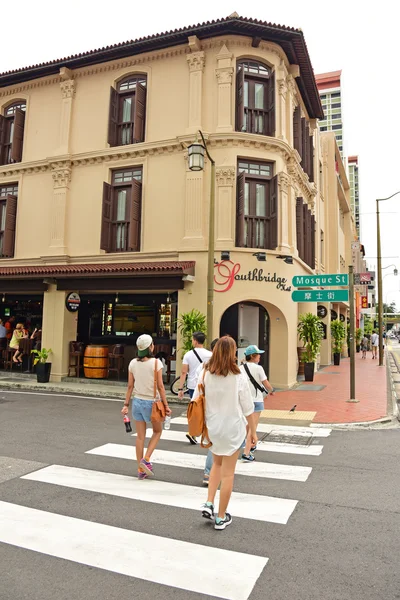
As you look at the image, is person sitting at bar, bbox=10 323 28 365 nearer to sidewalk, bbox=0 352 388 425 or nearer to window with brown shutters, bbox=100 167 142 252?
sidewalk, bbox=0 352 388 425

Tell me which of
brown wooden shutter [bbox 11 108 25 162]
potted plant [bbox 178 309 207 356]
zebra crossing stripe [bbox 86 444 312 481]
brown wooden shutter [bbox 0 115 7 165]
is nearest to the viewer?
zebra crossing stripe [bbox 86 444 312 481]

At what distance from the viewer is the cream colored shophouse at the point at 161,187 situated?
45.3ft

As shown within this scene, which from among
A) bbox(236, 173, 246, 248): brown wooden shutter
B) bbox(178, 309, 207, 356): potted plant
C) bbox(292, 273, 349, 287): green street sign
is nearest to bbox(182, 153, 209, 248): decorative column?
bbox(236, 173, 246, 248): brown wooden shutter

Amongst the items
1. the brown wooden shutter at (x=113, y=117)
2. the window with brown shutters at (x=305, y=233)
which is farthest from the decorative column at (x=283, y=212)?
the brown wooden shutter at (x=113, y=117)

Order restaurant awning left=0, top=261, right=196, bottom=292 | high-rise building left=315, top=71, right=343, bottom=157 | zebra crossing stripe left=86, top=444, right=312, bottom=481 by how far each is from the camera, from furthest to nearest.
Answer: high-rise building left=315, top=71, right=343, bottom=157 → restaurant awning left=0, top=261, right=196, bottom=292 → zebra crossing stripe left=86, top=444, right=312, bottom=481

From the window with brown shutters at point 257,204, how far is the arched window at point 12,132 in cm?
934

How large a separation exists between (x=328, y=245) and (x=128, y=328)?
47.2 feet

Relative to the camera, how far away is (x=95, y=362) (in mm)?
14641

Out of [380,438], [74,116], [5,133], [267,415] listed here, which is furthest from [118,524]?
[5,133]

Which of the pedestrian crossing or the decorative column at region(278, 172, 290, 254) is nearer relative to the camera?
the pedestrian crossing

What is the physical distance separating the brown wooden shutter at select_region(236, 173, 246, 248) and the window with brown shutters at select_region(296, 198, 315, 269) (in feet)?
10.2

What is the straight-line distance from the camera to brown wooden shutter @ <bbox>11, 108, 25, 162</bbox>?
1722 centimetres

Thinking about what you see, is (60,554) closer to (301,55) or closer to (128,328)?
(128,328)

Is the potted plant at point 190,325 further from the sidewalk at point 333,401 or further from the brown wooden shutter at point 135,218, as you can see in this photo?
the brown wooden shutter at point 135,218
